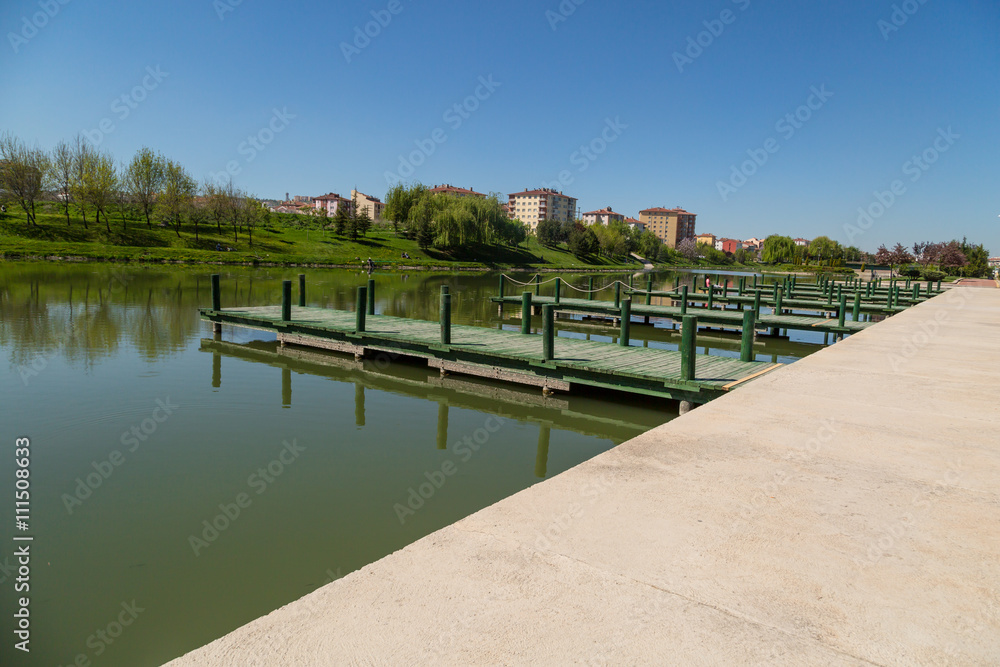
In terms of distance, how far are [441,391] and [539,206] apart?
168 meters

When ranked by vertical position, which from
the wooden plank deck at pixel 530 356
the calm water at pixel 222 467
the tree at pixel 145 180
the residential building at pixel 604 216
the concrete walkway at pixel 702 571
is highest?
the residential building at pixel 604 216

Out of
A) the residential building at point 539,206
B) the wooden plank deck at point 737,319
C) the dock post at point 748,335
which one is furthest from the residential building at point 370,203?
the dock post at point 748,335

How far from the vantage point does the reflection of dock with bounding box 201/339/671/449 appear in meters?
9.38

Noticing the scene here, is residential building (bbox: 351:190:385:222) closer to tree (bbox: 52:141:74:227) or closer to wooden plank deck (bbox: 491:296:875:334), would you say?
tree (bbox: 52:141:74:227)

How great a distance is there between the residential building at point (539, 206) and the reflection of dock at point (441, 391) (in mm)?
157544

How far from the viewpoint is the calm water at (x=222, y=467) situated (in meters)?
4.31

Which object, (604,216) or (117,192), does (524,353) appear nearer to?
(117,192)

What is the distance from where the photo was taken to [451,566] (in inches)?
115

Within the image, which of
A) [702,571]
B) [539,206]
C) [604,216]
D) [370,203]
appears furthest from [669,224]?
[702,571]

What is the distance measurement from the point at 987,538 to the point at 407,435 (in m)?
6.31

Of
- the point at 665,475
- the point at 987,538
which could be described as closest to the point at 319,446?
the point at 665,475

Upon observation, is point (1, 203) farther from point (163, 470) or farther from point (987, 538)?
point (987, 538)

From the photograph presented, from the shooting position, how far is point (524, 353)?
11.4 m

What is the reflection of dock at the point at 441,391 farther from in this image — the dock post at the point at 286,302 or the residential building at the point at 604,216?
the residential building at the point at 604,216
